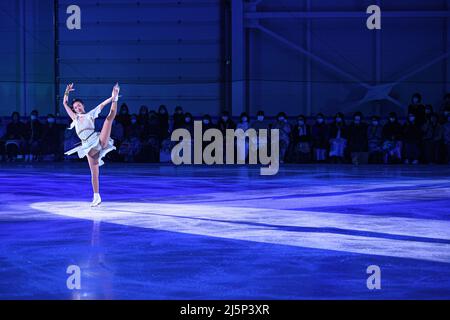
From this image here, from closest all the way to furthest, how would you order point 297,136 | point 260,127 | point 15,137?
point 297,136 < point 260,127 < point 15,137

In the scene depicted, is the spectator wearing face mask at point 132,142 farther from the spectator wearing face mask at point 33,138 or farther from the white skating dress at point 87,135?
the white skating dress at point 87,135

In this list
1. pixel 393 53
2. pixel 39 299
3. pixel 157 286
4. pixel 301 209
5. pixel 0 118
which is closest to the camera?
pixel 39 299

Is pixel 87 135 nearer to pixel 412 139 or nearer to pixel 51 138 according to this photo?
pixel 51 138

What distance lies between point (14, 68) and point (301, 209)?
611 inches

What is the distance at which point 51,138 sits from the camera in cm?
2017

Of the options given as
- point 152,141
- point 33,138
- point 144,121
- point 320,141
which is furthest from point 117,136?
point 320,141

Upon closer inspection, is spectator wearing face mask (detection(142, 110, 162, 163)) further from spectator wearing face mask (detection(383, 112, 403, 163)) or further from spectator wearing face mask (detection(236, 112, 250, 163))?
spectator wearing face mask (detection(383, 112, 403, 163))

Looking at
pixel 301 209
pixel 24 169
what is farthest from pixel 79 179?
pixel 301 209

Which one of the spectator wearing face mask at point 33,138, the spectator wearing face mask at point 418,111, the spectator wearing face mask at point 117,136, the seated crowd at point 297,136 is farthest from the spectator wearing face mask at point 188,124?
the spectator wearing face mask at point 418,111

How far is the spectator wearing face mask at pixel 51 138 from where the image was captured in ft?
65.9

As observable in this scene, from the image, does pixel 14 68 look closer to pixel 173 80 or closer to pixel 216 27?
pixel 173 80

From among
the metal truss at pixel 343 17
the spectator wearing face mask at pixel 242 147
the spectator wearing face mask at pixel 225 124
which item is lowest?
the spectator wearing face mask at pixel 242 147

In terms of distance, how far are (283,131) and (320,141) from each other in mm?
1020

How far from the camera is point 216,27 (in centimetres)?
2250
